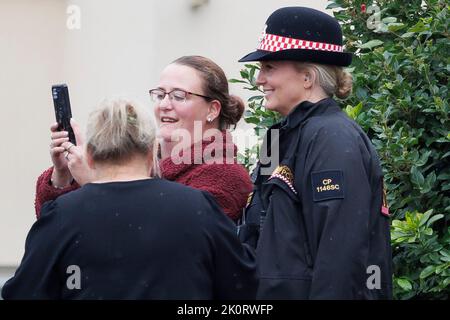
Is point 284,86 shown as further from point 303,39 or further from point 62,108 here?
point 62,108

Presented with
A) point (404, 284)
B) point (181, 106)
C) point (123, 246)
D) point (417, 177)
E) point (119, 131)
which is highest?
point (119, 131)

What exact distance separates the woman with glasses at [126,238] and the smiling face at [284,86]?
761mm

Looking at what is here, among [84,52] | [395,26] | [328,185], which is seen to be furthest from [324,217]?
[84,52]

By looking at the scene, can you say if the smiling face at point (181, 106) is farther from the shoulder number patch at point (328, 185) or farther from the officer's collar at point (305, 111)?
the shoulder number patch at point (328, 185)

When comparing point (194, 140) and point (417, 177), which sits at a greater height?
point (194, 140)

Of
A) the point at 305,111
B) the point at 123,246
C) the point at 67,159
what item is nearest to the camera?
the point at 123,246

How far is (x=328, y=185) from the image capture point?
3.91 m

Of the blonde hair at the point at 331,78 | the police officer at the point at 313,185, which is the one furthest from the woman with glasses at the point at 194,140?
the blonde hair at the point at 331,78

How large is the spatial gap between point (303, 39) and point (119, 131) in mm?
1000

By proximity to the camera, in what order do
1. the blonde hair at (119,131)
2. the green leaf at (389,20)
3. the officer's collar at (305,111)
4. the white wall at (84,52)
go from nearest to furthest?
the blonde hair at (119,131) < the officer's collar at (305,111) < the green leaf at (389,20) < the white wall at (84,52)

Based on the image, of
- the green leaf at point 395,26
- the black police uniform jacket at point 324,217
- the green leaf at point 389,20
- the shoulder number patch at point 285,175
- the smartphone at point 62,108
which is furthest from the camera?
the green leaf at point 389,20

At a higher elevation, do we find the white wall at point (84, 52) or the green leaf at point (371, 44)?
the green leaf at point (371, 44)

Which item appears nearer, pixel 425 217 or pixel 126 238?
pixel 126 238

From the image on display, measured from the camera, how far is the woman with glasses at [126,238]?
3.51 metres
